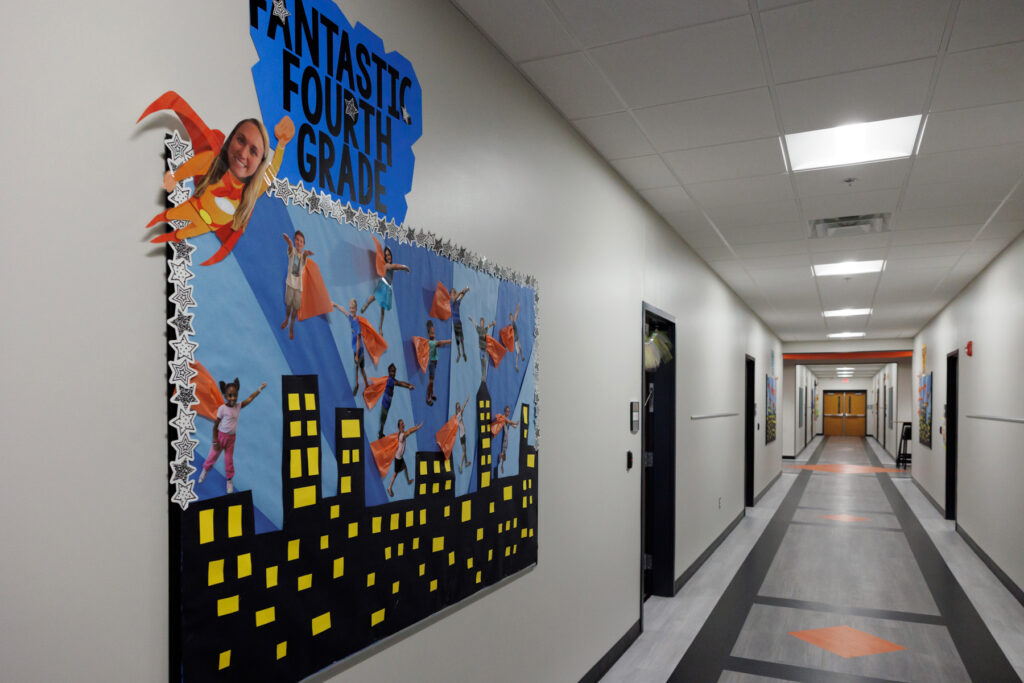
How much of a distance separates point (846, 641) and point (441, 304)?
11.6 feet

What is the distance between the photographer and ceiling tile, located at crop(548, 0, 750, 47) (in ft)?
7.20

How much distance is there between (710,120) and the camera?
3.11 meters

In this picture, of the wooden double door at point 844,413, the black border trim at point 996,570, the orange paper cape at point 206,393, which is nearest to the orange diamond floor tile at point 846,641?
the black border trim at point 996,570

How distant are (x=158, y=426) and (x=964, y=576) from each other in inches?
254

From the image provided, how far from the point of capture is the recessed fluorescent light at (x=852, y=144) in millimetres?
3242

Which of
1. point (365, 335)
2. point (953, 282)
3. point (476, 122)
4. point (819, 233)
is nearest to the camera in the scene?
point (365, 335)

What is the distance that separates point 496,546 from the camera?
244cm

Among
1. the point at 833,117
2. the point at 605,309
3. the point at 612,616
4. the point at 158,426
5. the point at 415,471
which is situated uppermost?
the point at 833,117

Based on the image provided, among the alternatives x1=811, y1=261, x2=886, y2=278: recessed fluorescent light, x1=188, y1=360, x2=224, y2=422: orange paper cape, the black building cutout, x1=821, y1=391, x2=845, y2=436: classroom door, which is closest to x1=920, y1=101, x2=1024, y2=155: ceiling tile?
the black building cutout

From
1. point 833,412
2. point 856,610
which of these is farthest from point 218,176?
point 833,412

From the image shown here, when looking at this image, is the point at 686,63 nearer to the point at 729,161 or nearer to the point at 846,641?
the point at 729,161

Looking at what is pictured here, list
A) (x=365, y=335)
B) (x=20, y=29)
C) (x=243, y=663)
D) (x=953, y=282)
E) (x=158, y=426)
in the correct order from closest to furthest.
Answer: (x=20, y=29) < (x=158, y=426) < (x=243, y=663) < (x=365, y=335) < (x=953, y=282)

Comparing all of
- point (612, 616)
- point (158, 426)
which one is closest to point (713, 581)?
point (612, 616)

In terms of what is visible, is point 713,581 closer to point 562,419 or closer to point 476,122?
point 562,419
